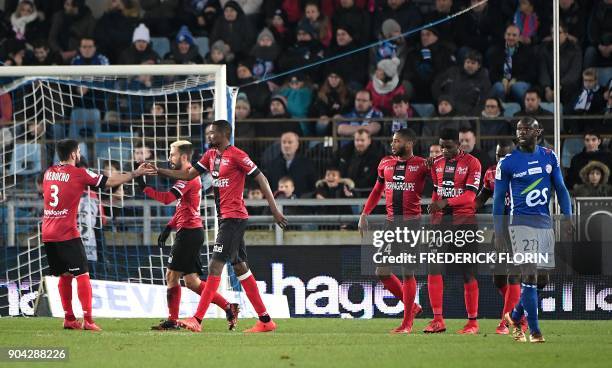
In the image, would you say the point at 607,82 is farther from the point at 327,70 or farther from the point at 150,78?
the point at 150,78

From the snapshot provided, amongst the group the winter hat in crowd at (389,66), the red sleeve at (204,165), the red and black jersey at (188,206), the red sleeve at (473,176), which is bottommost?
the red and black jersey at (188,206)

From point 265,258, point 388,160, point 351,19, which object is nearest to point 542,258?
point 388,160

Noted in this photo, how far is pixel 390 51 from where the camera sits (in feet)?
67.2

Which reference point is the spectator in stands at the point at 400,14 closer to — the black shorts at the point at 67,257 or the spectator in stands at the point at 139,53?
the spectator in stands at the point at 139,53

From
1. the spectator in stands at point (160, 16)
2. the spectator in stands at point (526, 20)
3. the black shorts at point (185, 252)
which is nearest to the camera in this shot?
the black shorts at point (185, 252)

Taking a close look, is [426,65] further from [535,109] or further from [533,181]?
[533,181]

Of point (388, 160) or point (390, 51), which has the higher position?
point (390, 51)

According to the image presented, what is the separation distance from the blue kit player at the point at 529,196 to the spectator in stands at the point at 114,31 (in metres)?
10.9

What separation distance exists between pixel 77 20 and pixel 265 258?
7.20 metres

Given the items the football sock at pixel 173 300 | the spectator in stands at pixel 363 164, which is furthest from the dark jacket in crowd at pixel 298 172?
the football sock at pixel 173 300

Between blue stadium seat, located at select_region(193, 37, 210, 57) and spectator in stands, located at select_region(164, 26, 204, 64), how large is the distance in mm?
364

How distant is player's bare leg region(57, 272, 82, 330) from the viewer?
44.6 feet

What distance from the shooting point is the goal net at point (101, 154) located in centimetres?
1636

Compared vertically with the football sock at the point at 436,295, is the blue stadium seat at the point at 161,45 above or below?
above
